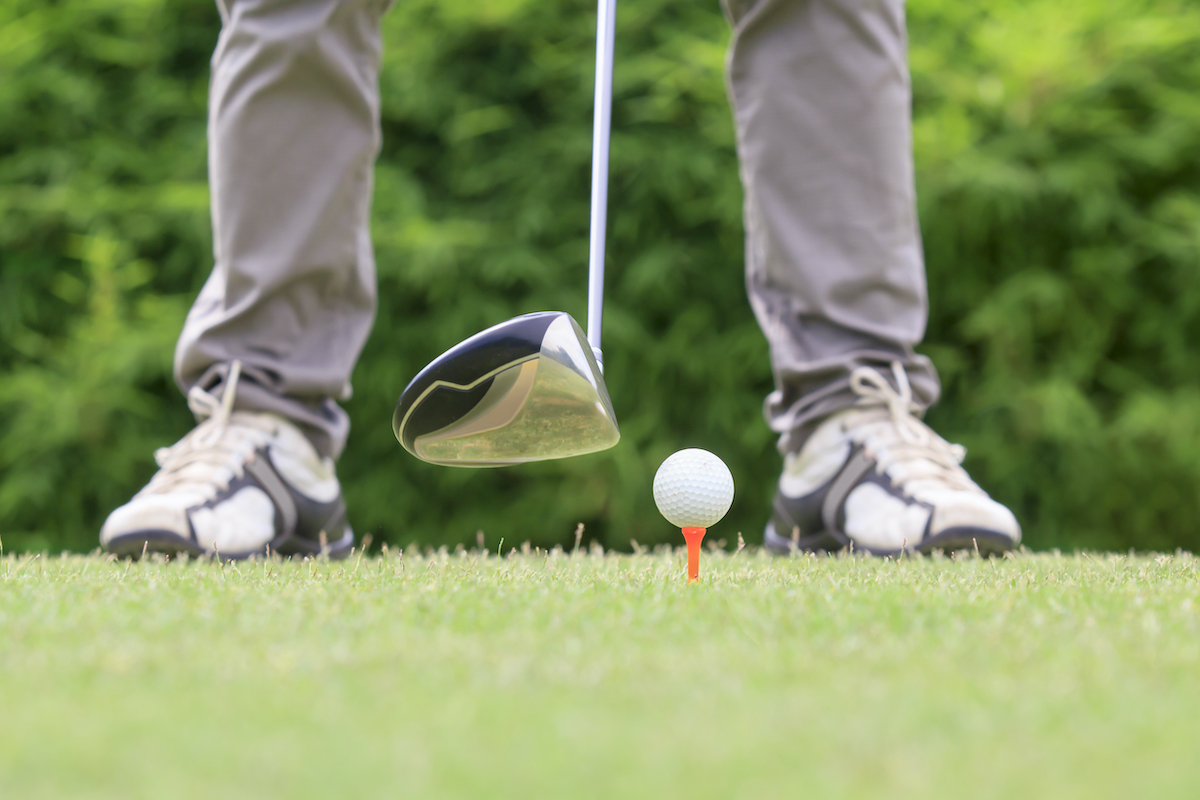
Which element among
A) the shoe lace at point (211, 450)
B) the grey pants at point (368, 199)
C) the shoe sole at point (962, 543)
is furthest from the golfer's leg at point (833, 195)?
the shoe lace at point (211, 450)

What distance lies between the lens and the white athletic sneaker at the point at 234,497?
1390mm

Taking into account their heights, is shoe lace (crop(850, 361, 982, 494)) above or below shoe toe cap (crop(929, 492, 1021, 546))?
above

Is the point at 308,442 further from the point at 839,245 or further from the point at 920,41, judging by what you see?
the point at 920,41

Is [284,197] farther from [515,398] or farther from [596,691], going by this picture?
[596,691]

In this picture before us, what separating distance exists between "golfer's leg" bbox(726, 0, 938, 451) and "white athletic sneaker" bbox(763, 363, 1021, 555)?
0.14 feet

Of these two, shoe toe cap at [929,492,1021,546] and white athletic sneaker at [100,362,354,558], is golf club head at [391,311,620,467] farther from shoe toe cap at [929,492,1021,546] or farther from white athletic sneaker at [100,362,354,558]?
shoe toe cap at [929,492,1021,546]

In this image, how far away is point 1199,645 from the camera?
75 centimetres

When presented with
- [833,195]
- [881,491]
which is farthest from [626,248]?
[881,491]

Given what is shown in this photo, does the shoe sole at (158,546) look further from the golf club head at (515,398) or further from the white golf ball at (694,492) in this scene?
the white golf ball at (694,492)

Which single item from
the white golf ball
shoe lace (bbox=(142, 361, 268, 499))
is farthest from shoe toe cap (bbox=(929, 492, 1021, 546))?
shoe lace (bbox=(142, 361, 268, 499))

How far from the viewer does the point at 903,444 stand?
1.59 meters

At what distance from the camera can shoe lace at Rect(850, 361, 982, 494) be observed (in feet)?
4.99

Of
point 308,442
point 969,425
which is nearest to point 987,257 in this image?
point 969,425

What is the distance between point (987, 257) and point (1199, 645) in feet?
7.11
